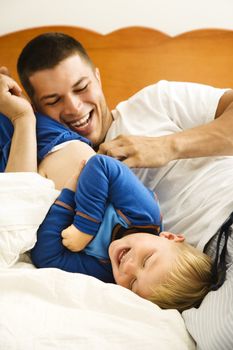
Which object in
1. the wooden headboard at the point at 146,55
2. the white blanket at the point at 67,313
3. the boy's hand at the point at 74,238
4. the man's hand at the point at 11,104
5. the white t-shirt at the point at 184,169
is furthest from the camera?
the wooden headboard at the point at 146,55

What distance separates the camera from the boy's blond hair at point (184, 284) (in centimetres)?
90

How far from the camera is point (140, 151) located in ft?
4.08

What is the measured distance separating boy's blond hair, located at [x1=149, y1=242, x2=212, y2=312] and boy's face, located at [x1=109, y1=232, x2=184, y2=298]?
0.05ft

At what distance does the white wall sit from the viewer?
7.53 ft

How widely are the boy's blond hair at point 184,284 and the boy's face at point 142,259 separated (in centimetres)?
2

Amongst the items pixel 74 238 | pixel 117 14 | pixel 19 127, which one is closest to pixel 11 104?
pixel 19 127

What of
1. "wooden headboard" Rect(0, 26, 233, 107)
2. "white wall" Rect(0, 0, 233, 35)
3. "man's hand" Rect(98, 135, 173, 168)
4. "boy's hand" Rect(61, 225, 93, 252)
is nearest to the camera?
"boy's hand" Rect(61, 225, 93, 252)

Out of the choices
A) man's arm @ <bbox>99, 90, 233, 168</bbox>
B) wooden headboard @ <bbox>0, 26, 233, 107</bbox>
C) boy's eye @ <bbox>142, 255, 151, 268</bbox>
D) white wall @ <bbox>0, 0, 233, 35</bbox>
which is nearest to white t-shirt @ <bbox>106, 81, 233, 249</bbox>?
man's arm @ <bbox>99, 90, 233, 168</bbox>

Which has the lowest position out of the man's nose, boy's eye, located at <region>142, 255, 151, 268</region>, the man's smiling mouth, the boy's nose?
the boy's nose

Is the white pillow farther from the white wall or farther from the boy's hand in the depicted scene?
the white wall

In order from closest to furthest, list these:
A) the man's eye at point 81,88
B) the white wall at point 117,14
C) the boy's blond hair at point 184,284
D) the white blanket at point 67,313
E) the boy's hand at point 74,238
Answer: the white blanket at point 67,313, the boy's blond hair at point 184,284, the boy's hand at point 74,238, the man's eye at point 81,88, the white wall at point 117,14

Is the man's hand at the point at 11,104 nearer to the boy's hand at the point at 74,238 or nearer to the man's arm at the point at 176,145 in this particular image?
the man's arm at the point at 176,145

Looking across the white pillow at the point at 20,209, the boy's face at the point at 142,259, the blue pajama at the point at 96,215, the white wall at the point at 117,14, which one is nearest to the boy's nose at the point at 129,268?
the boy's face at the point at 142,259

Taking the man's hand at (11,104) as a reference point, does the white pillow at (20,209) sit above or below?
below
